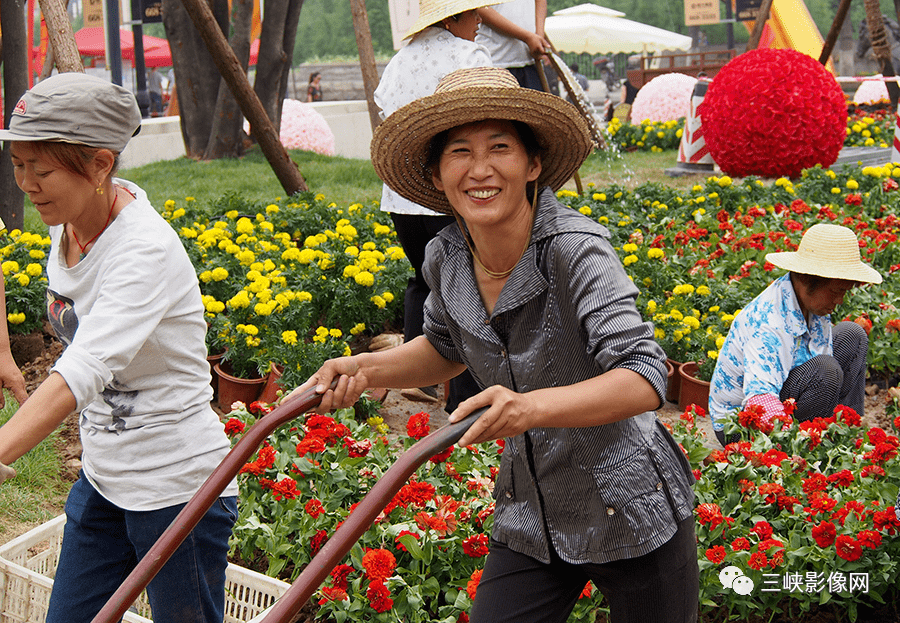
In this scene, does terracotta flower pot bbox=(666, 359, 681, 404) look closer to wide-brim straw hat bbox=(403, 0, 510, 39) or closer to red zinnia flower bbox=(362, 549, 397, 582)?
wide-brim straw hat bbox=(403, 0, 510, 39)

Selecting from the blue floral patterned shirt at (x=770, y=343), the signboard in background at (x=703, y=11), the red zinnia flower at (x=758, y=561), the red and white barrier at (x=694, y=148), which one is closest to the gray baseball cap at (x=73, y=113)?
the red zinnia flower at (x=758, y=561)

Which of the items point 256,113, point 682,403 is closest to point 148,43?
point 256,113

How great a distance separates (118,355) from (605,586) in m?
1.18

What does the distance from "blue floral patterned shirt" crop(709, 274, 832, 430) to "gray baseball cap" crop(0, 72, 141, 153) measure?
2803 millimetres

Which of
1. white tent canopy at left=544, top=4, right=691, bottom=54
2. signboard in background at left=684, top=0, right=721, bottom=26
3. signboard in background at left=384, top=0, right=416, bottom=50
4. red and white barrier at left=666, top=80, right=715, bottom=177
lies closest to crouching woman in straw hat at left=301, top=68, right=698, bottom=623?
signboard in background at left=384, top=0, right=416, bottom=50

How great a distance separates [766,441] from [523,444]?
80.0 inches

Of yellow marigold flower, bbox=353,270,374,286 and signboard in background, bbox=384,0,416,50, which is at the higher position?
signboard in background, bbox=384,0,416,50

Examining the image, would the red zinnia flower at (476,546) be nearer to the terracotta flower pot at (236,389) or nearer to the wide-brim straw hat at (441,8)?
the terracotta flower pot at (236,389)

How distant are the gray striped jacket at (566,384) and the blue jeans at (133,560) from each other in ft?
2.41

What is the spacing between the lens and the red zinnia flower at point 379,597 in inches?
110

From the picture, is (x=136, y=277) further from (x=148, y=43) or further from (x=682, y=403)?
(x=148, y=43)

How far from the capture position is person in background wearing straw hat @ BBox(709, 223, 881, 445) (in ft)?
13.0

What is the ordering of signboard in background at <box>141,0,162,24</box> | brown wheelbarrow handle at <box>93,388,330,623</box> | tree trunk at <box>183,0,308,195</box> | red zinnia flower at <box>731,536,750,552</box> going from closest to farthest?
brown wheelbarrow handle at <box>93,388,330,623</box> → red zinnia flower at <box>731,536,750,552</box> → tree trunk at <box>183,0,308,195</box> → signboard in background at <box>141,0,162,24</box>

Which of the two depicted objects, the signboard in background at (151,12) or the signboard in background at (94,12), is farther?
the signboard in background at (151,12)
